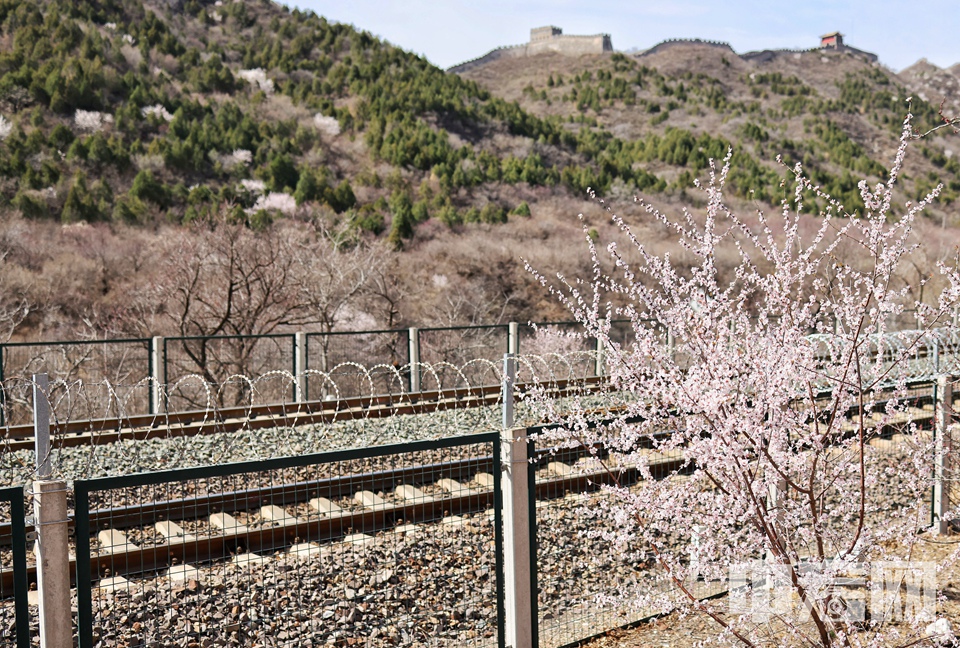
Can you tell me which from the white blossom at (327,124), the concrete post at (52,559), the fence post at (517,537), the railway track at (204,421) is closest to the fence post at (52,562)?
the concrete post at (52,559)

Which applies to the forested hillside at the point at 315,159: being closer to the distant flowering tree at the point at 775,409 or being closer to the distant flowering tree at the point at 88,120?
the distant flowering tree at the point at 88,120

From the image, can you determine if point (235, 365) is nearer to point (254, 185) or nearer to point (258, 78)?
point (254, 185)

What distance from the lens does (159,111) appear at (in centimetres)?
3984

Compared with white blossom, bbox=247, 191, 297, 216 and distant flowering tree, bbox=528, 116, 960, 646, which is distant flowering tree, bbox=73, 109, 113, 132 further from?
distant flowering tree, bbox=528, 116, 960, 646

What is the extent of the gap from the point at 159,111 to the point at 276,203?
10374mm

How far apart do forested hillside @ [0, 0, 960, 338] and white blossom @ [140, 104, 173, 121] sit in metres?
0.20

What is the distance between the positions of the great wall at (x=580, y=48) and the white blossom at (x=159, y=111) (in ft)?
163

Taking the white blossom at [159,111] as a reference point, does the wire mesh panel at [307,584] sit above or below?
below

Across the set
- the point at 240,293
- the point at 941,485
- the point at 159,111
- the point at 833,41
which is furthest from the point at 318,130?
the point at 833,41

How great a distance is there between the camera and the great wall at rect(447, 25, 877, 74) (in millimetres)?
91875

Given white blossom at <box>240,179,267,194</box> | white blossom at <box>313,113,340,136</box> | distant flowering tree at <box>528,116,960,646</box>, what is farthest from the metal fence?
white blossom at <box>313,113,340,136</box>

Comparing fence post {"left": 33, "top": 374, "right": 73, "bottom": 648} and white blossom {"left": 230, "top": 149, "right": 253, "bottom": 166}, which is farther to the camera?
white blossom {"left": 230, "top": 149, "right": 253, "bottom": 166}

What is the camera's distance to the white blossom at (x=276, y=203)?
109 ft

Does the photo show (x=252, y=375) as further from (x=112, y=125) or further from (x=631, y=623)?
(x=112, y=125)
